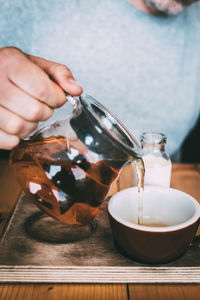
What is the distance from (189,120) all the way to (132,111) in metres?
0.29

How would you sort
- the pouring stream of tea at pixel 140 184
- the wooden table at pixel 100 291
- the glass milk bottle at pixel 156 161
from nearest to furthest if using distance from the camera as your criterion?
the wooden table at pixel 100 291, the pouring stream of tea at pixel 140 184, the glass milk bottle at pixel 156 161

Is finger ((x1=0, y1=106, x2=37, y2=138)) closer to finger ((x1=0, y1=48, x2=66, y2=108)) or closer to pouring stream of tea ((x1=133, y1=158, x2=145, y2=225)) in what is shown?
finger ((x1=0, y1=48, x2=66, y2=108))

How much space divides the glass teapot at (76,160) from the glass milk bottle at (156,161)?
0.26 meters

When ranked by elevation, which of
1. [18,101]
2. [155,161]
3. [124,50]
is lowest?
[155,161]

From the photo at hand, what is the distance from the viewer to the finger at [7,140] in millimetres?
521

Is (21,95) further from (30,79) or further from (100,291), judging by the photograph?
(100,291)

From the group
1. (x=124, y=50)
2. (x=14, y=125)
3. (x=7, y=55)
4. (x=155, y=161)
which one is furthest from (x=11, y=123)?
(x=124, y=50)

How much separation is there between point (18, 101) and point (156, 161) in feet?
1.43

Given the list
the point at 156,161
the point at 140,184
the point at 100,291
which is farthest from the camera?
the point at 156,161

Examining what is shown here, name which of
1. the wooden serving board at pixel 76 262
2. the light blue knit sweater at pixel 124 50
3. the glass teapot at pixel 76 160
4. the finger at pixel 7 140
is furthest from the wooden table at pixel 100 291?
the light blue knit sweater at pixel 124 50

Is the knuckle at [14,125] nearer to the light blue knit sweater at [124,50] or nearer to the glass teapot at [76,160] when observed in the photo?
the glass teapot at [76,160]

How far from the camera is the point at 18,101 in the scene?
1.65ft

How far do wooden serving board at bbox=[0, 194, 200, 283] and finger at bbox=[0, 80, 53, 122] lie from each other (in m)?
0.24

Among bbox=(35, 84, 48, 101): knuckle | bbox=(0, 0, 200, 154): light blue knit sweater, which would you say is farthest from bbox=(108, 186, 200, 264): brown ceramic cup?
bbox=(0, 0, 200, 154): light blue knit sweater
